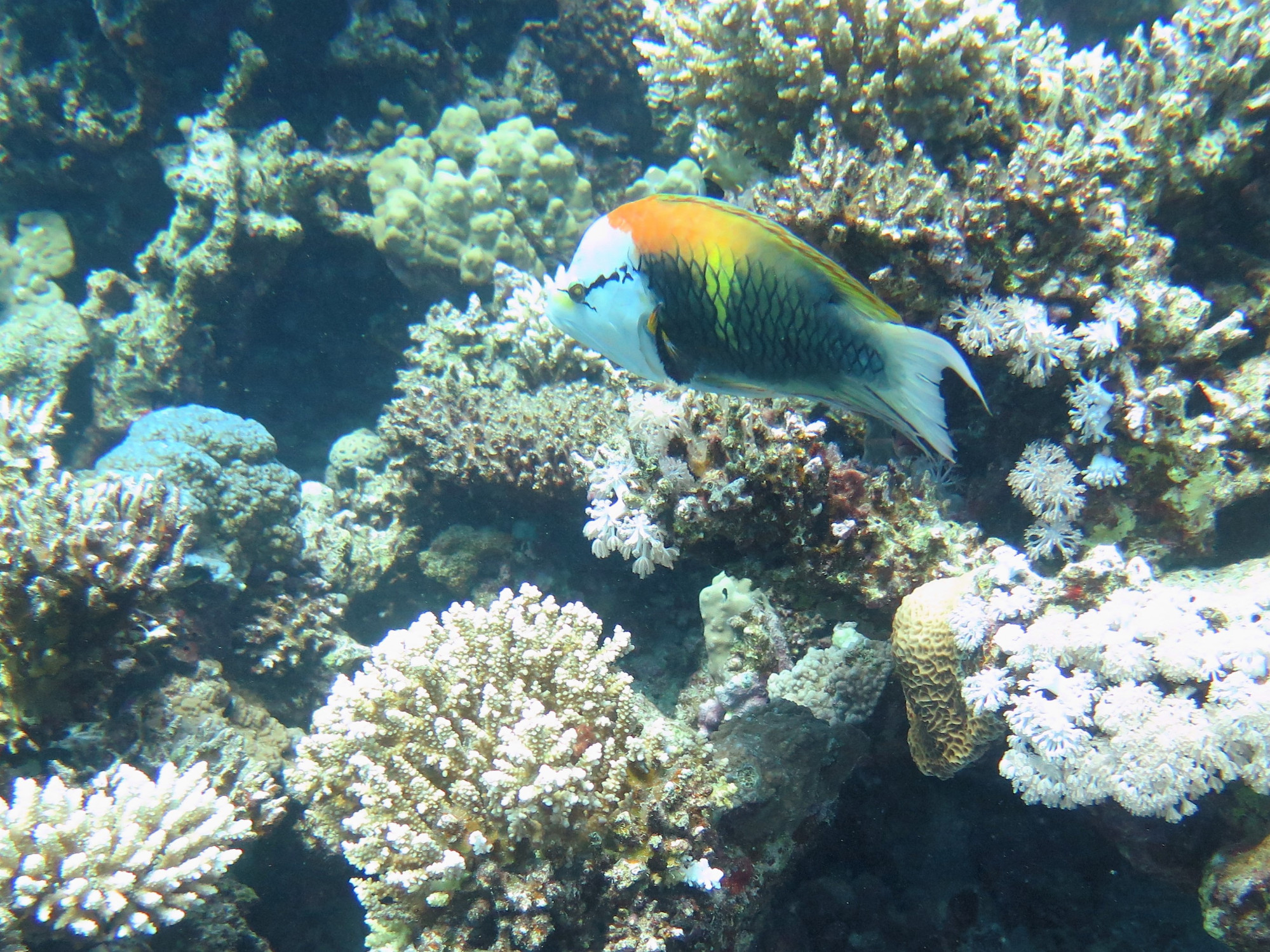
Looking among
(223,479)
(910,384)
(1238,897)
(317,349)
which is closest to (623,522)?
(910,384)

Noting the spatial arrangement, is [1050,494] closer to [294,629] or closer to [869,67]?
[869,67]

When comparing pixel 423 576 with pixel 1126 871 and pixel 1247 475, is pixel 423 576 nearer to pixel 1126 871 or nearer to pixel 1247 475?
pixel 1126 871

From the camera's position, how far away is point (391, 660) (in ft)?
10.0

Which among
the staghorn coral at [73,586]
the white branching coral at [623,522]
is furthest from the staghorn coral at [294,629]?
the white branching coral at [623,522]

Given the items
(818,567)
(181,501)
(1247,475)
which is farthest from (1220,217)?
(181,501)

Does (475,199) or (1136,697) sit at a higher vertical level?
(475,199)

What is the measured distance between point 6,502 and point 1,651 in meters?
0.94

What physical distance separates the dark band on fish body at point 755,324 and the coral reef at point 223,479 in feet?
14.0

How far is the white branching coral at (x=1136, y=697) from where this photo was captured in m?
2.15

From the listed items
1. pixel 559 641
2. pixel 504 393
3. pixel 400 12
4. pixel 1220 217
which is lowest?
pixel 559 641

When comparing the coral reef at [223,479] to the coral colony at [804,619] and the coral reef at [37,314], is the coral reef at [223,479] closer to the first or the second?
the coral colony at [804,619]

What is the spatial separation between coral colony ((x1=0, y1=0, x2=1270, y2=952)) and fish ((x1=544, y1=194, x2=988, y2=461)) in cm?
4

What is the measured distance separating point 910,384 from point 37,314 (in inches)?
387

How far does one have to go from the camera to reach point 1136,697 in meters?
2.26
